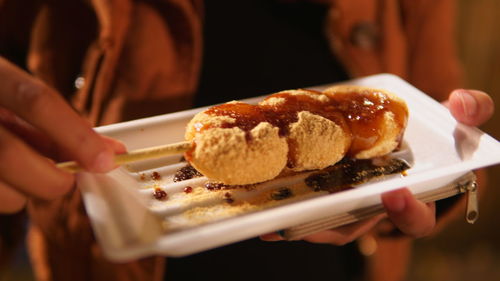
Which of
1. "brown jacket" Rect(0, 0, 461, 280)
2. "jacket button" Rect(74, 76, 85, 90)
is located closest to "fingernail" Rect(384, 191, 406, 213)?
"brown jacket" Rect(0, 0, 461, 280)

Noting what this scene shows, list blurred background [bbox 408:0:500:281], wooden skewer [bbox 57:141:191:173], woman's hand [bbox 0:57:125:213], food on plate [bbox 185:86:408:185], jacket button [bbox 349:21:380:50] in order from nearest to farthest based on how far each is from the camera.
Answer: woman's hand [bbox 0:57:125:213]
wooden skewer [bbox 57:141:191:173]
food on plate [bbox 185:86:408:185]
jacket button [bbox 349:21:380:50]
blurred background [bbox 408:0:500:281]

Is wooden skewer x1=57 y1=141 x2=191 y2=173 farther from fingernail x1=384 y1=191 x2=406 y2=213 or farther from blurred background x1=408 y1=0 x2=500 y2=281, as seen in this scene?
blurred background x1=408 y1=0 x2=500 y2=281

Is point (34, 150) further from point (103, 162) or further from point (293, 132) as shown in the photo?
point (293, 132)

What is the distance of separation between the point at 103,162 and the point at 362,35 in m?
1.37

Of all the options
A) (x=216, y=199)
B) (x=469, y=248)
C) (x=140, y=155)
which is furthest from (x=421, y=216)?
(x=469, y=248)

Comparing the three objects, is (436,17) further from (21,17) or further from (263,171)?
(21,17)

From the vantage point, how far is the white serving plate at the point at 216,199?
0.96 meters

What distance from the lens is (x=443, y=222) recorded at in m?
1.91

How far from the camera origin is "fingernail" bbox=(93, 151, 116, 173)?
3.38ft

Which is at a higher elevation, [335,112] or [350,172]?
[335,112]

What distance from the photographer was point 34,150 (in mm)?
976

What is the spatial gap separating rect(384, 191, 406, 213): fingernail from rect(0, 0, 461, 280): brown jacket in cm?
93

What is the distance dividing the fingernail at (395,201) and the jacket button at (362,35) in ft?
3.31

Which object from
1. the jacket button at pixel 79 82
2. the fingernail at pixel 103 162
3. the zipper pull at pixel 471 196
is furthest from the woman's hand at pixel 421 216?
the jacket button at pixel 79 82
